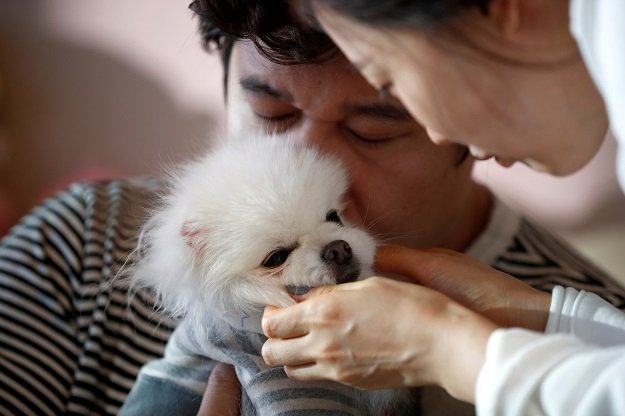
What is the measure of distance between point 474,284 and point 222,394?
415 mm

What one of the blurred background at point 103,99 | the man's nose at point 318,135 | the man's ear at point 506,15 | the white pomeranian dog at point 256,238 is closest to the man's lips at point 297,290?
the white pomeranian dog at point 256,238

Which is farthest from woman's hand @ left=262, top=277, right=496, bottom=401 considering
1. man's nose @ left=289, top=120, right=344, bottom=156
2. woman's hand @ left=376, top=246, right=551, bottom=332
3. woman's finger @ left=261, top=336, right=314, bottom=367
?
man's nose @ left=289, top=120, right=344, bottom=156

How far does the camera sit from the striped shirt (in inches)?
50.5

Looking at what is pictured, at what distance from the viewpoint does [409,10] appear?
611 millimetres

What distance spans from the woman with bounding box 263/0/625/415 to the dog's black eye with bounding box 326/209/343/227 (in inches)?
8.1

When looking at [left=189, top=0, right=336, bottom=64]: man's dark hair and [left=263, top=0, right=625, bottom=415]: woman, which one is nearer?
[left=263, top=0, right=625, bottom=415]: woman

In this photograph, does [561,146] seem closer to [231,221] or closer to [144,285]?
[231,221]

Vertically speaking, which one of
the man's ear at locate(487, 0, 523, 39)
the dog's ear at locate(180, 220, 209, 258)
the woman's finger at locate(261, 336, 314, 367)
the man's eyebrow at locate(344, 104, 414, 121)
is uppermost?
the man's ear at locate(487, 0, 523, 39)

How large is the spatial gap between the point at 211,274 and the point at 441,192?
452mm

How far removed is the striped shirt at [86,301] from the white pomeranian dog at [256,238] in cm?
28

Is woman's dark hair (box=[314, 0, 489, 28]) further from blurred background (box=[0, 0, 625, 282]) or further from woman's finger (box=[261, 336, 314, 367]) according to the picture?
blurred background (box=[0, 0, 625, 282])

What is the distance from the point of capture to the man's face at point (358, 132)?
1.04 metres

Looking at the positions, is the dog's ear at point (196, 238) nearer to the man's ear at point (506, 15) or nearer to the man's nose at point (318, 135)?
the man's nose at point (318, 135)

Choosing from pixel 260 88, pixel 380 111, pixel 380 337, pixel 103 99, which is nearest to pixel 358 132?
pixel 380 111
